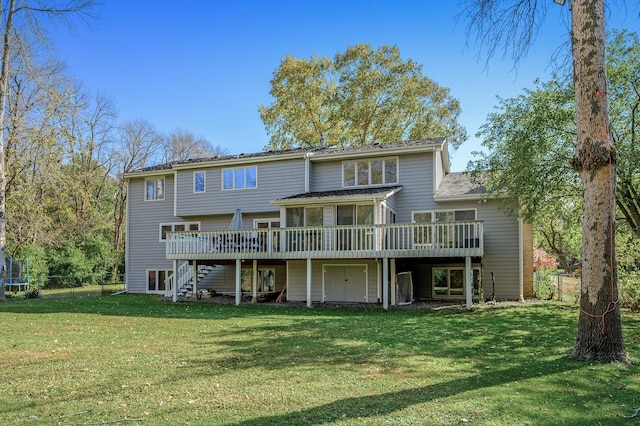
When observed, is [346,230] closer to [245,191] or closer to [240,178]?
[245,191]

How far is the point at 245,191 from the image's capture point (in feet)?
72.1

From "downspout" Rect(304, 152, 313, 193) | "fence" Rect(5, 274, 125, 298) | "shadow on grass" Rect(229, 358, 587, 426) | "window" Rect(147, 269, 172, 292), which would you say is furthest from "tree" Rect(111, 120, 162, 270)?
"shadow on grass" Rect(229, 358, 587, 426)

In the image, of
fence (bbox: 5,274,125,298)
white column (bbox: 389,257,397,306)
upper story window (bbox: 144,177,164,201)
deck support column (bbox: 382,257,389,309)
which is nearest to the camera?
deck support column (bbox: 382,257,389,309)

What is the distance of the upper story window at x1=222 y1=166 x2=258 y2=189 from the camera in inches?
864

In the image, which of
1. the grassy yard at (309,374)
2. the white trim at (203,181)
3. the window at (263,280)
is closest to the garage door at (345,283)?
the window at (263,280)

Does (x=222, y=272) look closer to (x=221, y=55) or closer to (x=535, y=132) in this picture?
(x=221, y=55)

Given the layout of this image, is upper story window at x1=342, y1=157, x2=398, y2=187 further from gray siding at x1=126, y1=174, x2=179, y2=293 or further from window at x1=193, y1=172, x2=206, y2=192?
gray siding at x1=126, y1=174, x2=179, y2=293

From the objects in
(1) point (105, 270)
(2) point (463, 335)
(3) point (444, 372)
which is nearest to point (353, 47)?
(1) point (105, 270)

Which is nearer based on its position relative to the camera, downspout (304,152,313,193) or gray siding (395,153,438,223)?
gray siding (395,153,438,223)

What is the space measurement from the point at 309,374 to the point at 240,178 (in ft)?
53.0

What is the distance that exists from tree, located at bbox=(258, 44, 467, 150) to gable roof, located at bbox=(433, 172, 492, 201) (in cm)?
1193

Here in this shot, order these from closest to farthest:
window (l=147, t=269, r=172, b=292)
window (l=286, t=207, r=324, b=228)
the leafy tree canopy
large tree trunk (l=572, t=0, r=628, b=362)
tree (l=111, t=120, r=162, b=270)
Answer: large tree trunk (l=572, t=0, r=628, b=362)
the leafy tree canopy
window (l=286, t=207, r=324, b=228)
window (l=147, t=269, r=172, b=292)
tree (l=111, t=120, r=162, b=270)

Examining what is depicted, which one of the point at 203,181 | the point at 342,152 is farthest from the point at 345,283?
the point at 203,181

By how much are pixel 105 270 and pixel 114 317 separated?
22074 mm
